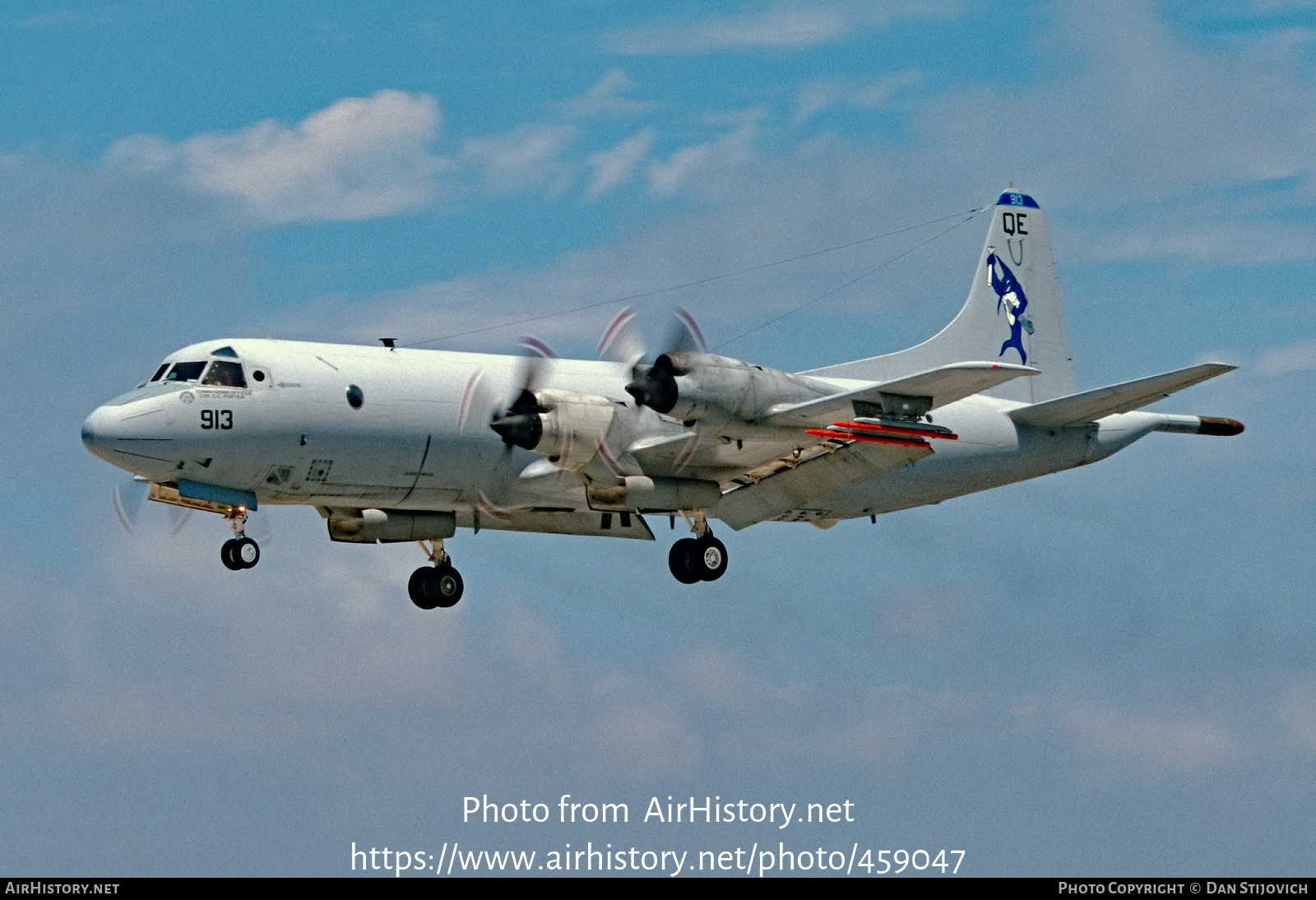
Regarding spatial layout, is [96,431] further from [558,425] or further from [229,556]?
[558,425]

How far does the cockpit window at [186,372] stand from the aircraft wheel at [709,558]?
8.49m

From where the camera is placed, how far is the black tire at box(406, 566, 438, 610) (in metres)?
34.4

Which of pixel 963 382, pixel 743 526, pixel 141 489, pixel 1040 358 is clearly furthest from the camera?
pixel 1040 358

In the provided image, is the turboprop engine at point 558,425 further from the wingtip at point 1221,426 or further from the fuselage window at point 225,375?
the wingtip at point 1221,426

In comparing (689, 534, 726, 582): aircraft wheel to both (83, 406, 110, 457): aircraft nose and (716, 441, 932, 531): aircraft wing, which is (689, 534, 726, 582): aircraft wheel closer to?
(716, 441, 932, 531): aircraft wing

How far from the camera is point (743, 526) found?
33.9 metres

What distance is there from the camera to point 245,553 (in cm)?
3053

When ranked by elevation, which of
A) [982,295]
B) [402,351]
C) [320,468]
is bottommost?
[320,468]

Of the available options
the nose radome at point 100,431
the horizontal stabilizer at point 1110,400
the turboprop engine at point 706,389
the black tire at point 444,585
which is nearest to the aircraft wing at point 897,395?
the turboprop engine at point 706,389

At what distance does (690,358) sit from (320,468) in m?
6.03

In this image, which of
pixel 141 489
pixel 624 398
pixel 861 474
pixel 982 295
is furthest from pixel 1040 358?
pixel 141 489

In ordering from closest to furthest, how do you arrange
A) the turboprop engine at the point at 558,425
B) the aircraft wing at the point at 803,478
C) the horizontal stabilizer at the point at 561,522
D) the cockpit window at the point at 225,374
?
1. the cockpit window at the point at 225,374
2. the turboprop engine at the point at 558,425
3. the aircraft wing at the point at 803,478
4. the horizontal stabilizer at the point at 561,522

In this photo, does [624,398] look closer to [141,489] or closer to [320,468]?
[320,468]

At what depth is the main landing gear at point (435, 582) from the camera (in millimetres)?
34344
